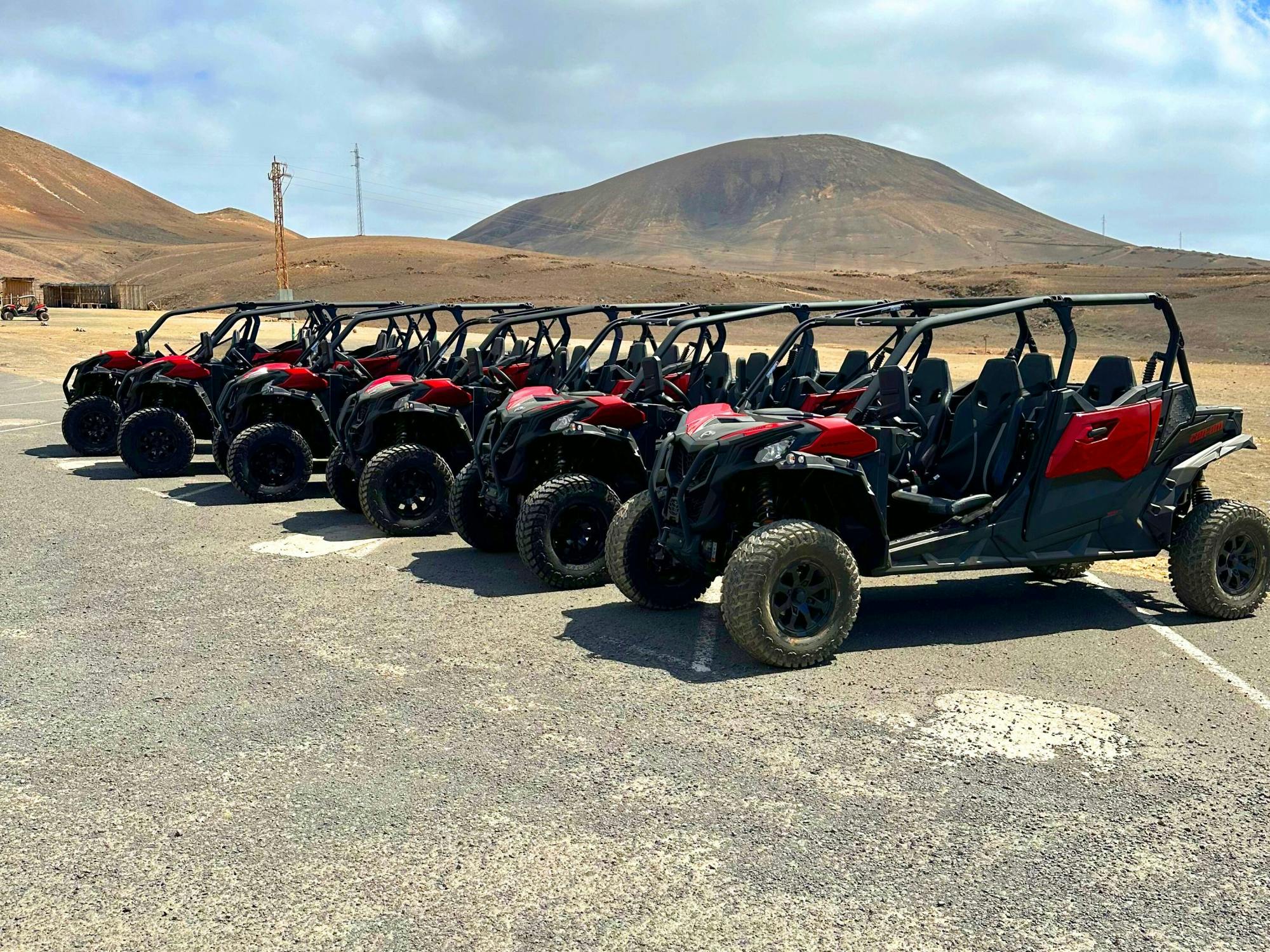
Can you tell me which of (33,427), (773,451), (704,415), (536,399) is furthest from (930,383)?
(33,427)

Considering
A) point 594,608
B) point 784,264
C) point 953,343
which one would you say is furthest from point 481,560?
point 784,264

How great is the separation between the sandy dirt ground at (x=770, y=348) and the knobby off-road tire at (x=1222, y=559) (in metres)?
1.29

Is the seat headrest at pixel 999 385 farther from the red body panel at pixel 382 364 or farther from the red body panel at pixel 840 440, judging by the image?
the red body panel at pixel 382 364

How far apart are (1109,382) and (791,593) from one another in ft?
8.80

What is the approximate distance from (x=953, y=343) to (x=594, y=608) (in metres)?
38.8

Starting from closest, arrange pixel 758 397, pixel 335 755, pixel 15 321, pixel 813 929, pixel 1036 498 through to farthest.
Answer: pixel 813 929
pixel 335 755
pixel 1036 498
pixel 758 397
pixel 15 321

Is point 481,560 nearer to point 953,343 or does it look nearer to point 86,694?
point 86,694

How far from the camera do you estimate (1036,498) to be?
696 centimetres

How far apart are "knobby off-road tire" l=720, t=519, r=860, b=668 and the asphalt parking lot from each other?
153 millimetres

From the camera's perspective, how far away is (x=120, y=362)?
50.1 ft

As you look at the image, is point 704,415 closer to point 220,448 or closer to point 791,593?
point 791,593

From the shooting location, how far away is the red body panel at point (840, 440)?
6.40 metres

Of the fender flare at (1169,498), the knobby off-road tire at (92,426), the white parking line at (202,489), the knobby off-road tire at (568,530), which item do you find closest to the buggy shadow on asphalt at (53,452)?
the knobby off-road tire at (92,426)

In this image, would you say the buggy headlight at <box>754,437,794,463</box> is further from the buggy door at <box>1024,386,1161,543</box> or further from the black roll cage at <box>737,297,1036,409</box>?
the buggy door at <box>1024,386,1161,543</box>
